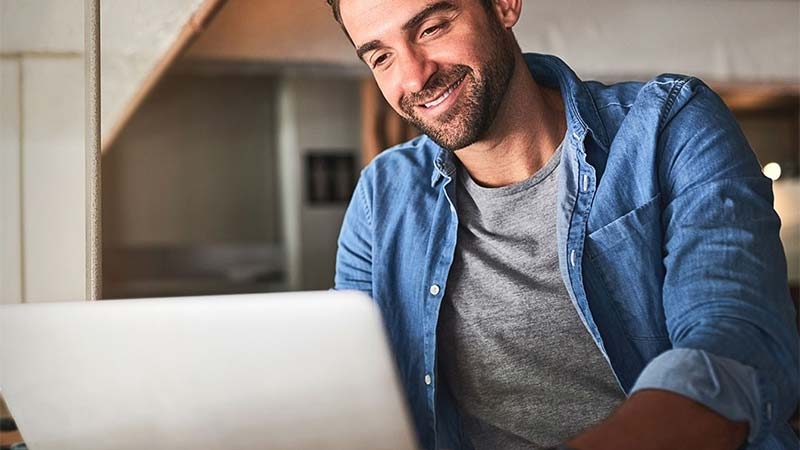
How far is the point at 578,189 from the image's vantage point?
1.24 metres

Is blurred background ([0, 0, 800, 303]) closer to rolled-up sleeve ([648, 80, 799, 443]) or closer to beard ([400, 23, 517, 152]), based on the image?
beard ([400, 23, 517, 152])

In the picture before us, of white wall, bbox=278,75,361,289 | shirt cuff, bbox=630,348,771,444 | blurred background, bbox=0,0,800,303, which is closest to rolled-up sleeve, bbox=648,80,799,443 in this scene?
shirt cuff, bbox=630,348,771,444

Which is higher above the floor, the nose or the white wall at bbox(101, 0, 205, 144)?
the white wall at bbox(101, 0, 205, 144)

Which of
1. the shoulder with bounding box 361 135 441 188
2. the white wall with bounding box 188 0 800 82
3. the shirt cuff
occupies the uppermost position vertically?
the white wall with bounding box 188 0 800 82

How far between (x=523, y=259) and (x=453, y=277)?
102mm

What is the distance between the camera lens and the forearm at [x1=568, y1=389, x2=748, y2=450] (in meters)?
0.86

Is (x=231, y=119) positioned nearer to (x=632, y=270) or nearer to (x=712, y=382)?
(x=632, y=270)

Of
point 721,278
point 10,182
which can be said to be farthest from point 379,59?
point 10,182

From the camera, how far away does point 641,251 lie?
3.87 feet

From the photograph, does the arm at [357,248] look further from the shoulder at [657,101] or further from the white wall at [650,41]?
the white wall at [650,41]

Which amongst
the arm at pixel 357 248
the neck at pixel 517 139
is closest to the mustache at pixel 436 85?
the neck at pixel 517 139

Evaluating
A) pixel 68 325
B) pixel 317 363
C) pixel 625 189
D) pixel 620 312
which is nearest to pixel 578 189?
pixel 625 189

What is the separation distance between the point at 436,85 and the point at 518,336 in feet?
A: 1.14

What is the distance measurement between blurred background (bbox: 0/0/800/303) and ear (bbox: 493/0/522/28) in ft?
1.05
